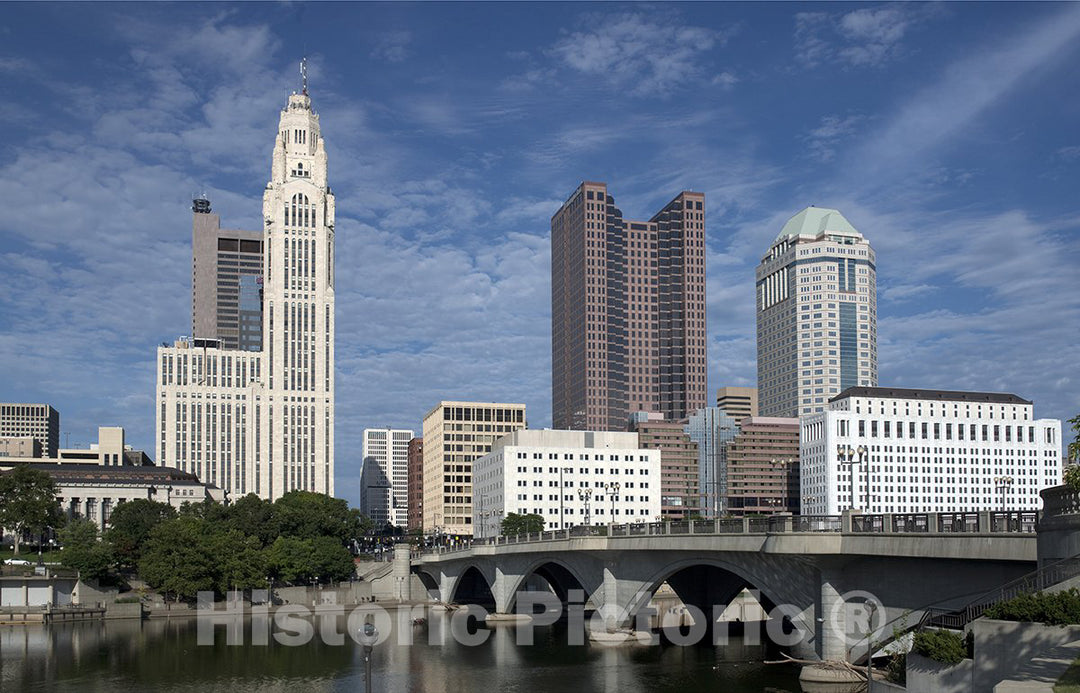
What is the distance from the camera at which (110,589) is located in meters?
137

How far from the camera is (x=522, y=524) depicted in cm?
18900

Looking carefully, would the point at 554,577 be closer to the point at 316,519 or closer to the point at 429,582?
the point at 429,582

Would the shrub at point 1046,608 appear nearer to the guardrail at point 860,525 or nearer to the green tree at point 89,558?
the guardrail at point 860,525

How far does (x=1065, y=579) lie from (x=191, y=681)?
194 ft

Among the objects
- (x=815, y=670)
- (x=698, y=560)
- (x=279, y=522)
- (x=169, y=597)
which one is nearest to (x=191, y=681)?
(x=698, y=560)

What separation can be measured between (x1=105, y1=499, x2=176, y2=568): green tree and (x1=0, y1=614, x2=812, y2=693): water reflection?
3745 centimetres

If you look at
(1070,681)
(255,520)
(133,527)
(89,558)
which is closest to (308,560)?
(255,520)

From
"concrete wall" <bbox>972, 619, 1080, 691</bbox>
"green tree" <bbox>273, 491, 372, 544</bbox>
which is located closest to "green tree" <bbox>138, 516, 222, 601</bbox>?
"green tree" <bbox>273, 491, 372, 544</bbox>

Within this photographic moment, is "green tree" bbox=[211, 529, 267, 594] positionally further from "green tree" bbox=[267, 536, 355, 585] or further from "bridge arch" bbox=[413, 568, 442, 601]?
"bridge arch" bbox=[413, 568, 442, 601]

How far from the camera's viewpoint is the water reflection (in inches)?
2844

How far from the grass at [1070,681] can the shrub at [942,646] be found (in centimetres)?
568

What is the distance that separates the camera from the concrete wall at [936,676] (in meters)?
40.0

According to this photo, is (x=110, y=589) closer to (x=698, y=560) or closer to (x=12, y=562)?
(x=12, y=562)

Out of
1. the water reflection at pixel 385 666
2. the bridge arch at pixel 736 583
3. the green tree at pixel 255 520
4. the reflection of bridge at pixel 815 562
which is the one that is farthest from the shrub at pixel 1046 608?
the green tree at pixel 255 520
